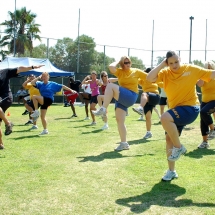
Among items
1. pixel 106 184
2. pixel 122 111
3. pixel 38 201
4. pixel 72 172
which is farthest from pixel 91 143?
pixel 38 201

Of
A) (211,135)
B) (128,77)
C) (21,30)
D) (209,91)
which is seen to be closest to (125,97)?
(128,77)

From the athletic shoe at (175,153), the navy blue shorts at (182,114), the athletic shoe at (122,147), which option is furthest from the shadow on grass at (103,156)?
the navy blue shorts at (182,114)

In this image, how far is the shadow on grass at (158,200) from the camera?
4.34 metres

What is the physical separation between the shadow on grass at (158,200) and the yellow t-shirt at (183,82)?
1.19 meters

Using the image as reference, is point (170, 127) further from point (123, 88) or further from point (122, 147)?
point (122, 147)

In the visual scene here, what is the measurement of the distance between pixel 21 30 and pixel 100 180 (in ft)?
109

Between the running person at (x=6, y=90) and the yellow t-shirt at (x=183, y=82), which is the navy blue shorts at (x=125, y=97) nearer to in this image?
the running person at (x=6, y=90)

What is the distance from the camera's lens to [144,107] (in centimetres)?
997

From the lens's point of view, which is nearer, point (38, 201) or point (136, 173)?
point (38, 201)

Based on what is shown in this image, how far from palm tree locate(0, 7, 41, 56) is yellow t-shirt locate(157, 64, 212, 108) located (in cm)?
2627

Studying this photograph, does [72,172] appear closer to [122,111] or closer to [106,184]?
[106,184]

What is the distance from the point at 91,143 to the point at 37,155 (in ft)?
6.37

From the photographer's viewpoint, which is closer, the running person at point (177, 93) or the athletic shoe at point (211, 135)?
the running person at point (177, 93)

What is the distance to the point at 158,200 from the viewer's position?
4547 millimetres
